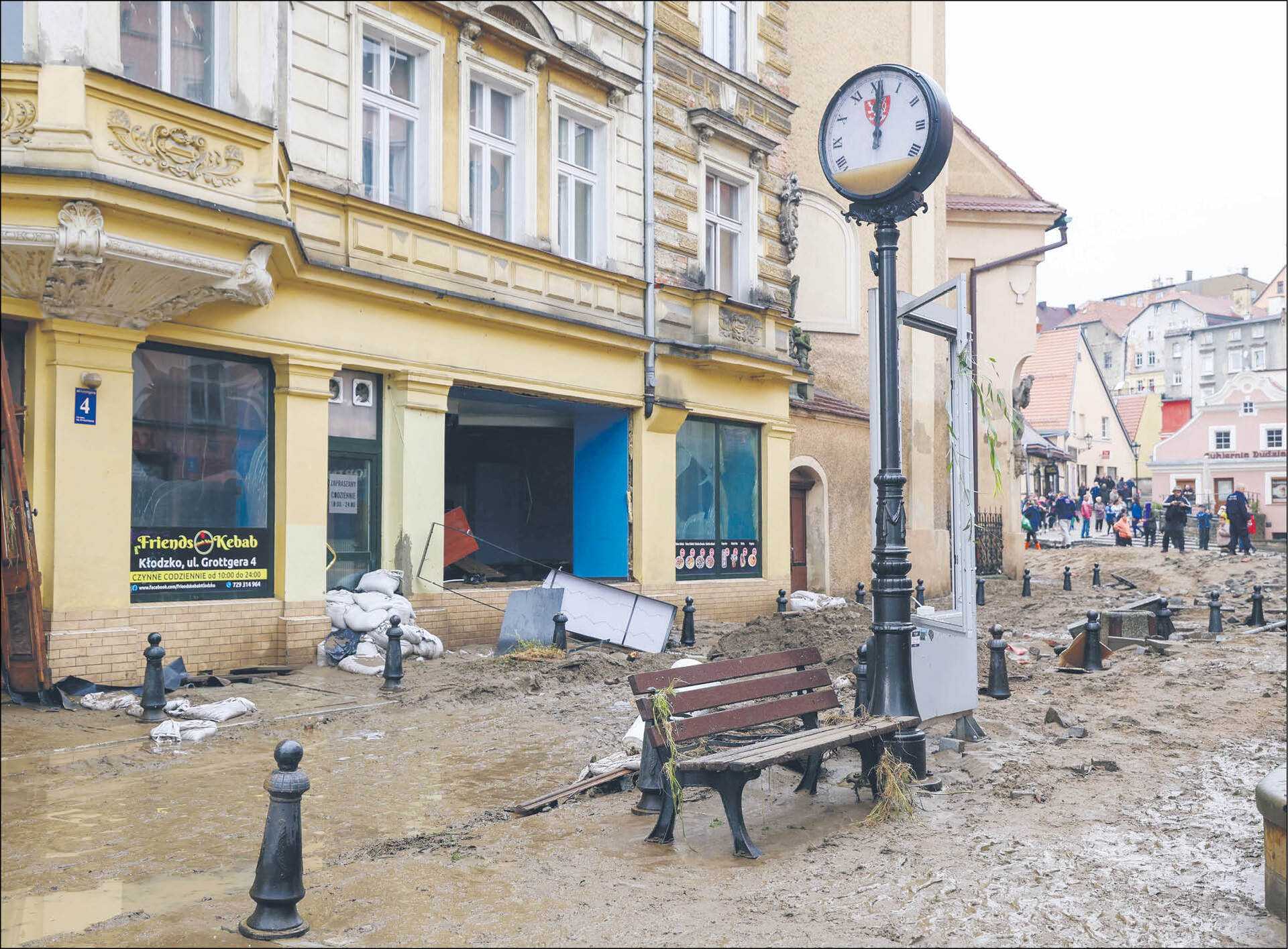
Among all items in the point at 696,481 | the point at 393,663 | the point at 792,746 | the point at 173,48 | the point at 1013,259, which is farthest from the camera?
the point at 1013,259

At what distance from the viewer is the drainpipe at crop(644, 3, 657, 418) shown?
55.3 feet

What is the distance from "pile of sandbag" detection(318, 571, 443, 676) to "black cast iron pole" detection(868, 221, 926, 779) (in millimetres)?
5578

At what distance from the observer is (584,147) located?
53.6ft

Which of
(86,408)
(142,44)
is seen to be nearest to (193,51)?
(142,44)

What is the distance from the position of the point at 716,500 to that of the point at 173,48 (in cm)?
1095

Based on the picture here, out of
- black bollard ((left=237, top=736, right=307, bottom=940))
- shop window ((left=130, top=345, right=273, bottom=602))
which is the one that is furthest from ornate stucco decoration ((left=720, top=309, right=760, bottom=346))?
black bollard ((left=237, top=736, right=307, bottom=940))

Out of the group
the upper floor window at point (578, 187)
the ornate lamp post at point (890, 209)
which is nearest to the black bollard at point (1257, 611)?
the upper floor window at point (578, 187)

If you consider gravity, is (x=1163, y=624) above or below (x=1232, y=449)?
below

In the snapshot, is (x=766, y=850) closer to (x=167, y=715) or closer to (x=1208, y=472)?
(x=167, y=715)

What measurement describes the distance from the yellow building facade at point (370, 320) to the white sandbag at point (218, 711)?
1.38 metres

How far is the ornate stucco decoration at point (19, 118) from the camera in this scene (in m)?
8.04

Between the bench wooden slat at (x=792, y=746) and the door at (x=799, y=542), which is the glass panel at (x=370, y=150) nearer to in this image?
the bench wooden slat at (x=792, y=746)

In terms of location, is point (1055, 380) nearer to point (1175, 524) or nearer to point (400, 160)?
point (1175, 524)

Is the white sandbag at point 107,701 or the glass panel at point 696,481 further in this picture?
the glass panel at point 696,481
